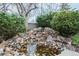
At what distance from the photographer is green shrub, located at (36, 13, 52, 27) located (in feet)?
8.24

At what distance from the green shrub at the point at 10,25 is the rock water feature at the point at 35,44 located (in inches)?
2.9

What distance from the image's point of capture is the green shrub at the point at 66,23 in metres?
2.49

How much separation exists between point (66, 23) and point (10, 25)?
668mm

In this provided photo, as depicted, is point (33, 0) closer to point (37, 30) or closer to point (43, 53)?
point (37, 30)

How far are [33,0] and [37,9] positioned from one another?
0.12 meters

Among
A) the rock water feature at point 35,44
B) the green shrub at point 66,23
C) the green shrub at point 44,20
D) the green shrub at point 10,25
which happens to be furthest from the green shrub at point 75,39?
the green shrub at point 10,25

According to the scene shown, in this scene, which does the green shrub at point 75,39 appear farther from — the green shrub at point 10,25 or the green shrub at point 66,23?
the green shrub at point 10,25

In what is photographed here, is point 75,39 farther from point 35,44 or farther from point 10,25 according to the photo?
point 10,25

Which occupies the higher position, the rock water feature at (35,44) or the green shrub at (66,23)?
the green shrub at (66,23)

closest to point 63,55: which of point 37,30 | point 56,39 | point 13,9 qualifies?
point 56,39

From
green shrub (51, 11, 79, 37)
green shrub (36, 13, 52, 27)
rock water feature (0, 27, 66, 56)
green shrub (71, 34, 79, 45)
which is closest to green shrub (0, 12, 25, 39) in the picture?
rock water feature (0, 27, 66, 56)

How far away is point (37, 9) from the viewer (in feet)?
8.34

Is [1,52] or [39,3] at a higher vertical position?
[39,3]

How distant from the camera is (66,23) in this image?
2.50m
